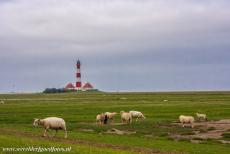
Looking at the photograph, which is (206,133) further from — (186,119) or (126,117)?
(126,117)

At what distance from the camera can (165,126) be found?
45.6 m

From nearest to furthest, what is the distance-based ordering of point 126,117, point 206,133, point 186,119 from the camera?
point 206,133 → point 186,119 → point 126,117

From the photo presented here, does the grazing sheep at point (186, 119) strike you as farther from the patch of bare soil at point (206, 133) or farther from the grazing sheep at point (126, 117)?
the grazing sheep at point (126, 117)

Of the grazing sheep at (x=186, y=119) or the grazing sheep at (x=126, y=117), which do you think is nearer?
the grazing sheep at (x=186, y=119)

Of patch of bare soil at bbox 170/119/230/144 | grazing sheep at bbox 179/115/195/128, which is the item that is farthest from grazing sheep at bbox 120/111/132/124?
patch of bare soil at bbox 170/119/230/144

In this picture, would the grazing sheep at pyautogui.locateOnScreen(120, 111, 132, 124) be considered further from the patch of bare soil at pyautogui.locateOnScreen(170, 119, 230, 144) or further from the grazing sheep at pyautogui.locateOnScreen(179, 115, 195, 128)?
the patch of bare soil at pyautogui.locateOnScreen(170, 119, 230, 144)

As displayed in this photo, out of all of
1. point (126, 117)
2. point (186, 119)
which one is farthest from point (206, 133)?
point (126, 117)

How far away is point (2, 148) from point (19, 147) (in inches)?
46.3

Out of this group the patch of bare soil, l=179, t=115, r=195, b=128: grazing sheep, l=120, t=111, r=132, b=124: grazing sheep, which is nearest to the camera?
the patch of bare soil

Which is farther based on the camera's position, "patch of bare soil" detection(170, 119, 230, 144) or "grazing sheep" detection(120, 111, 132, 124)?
"grazing sheep" detection(120, 111, 132, 124)

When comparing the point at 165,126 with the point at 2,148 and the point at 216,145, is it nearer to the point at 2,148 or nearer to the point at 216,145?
the point at 216,145

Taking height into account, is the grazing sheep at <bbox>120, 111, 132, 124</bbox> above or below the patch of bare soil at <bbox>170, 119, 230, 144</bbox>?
above

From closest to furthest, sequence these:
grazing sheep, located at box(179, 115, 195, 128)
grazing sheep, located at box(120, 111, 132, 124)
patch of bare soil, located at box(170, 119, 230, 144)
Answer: patch of bare soil, located at box(170, 119, 230, 144)
grazing sheep, located at box(179, 115, 195, 128)
grazing sheep, located at box(120, 111, 132, 124)

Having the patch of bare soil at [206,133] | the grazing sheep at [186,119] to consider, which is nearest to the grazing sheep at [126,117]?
the grazing sheep at [186,119]
